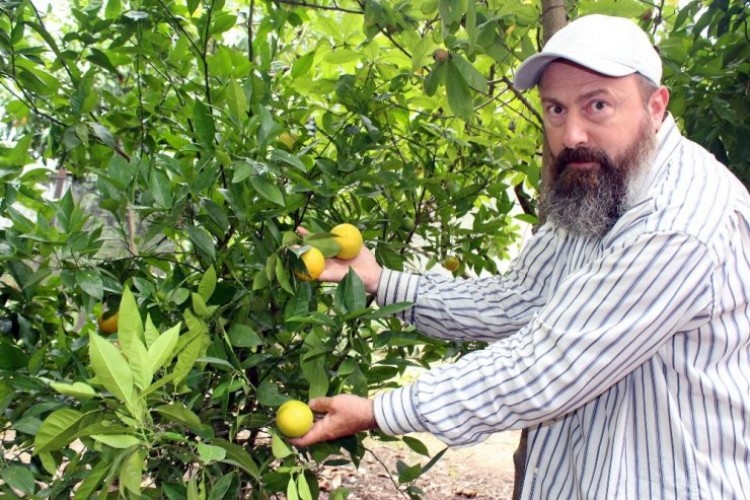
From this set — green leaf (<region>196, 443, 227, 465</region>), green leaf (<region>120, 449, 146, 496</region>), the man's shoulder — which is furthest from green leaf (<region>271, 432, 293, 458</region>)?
the man's shoulder

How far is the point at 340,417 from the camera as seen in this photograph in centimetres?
145

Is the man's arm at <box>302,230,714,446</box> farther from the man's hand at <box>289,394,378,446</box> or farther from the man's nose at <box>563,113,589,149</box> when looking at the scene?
the man's nose at <box>563,113,589,149</box>

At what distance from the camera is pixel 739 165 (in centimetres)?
197

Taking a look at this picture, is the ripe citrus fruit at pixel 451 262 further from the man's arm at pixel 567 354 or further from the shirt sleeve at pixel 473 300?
the man's arm at pixel 567 354

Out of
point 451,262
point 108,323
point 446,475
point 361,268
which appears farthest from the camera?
point 446,475

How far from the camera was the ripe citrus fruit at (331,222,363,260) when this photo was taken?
1.71m

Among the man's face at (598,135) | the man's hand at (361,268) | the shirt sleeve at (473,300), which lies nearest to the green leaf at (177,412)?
the man's hand at (361,268)

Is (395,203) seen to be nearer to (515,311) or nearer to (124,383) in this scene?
(515,311)

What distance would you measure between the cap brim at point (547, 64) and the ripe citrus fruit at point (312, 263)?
56 cm

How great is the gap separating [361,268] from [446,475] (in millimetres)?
2565

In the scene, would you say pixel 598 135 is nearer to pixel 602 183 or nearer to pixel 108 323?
pixel 602 183

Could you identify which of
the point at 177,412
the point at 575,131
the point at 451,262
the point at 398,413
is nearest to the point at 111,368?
the point at 177,412

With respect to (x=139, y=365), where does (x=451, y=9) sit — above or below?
above

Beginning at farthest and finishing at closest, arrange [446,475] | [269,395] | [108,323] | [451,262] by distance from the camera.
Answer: [446,475] < [451,262] < [108,323] < [269,395]
